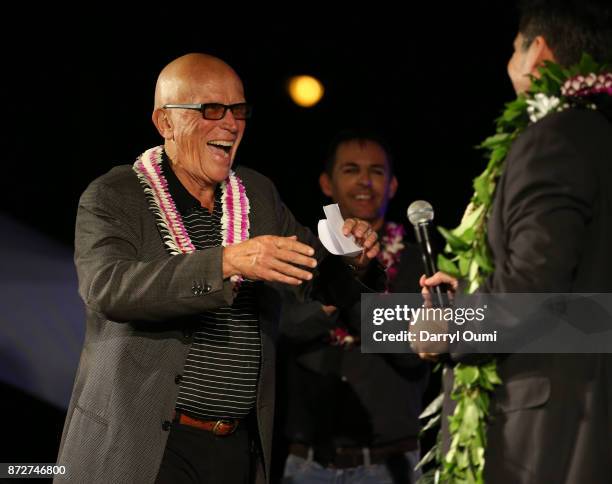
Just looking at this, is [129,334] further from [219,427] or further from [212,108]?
[212,108]

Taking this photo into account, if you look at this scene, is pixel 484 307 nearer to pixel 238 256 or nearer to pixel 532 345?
pixel 532 345

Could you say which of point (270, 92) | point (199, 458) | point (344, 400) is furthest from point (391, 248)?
point (199, 458)

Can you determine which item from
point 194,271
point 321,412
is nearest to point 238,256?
point 194,271

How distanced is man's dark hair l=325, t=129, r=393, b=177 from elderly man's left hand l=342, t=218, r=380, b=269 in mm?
1516

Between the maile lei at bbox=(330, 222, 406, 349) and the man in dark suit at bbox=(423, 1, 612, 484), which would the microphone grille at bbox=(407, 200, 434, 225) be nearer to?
the man in dark suit at bbox=(423, 1, 612, 484)

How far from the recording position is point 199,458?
2.68m

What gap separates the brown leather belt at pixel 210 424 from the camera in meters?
2.68

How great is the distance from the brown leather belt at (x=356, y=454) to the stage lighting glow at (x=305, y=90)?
6.74 feet

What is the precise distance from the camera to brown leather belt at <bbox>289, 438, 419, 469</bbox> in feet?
12.3

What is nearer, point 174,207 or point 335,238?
point 335,238

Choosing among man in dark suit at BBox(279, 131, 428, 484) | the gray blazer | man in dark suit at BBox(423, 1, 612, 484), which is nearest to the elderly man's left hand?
the gray blazer

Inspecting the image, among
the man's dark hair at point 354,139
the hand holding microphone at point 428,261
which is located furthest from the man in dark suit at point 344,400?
the hand holding microphone at point 428,261

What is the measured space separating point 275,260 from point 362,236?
1.59 feet

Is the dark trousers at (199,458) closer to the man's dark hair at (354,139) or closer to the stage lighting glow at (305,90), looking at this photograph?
the man's dark hair at (354,139)
